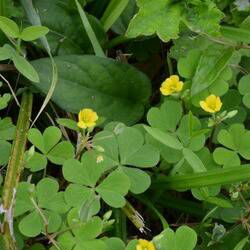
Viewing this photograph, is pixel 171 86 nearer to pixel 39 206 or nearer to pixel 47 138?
pixel 47 138

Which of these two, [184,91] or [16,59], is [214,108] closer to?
[184,91]

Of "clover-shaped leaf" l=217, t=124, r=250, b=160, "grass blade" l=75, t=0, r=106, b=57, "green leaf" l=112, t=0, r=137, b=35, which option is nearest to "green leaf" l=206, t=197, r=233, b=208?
"clover-shaped leaf" l=217, t=124, r=250, b=160

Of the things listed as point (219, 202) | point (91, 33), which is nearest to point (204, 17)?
point (91, 33)

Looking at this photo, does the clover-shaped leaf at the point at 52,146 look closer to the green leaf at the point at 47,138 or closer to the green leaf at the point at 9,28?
the green leaf at the point at 47,138

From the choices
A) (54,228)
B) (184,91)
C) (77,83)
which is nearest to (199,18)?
(184,91)

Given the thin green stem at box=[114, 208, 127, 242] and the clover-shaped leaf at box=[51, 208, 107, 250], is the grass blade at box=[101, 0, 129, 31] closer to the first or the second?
the thin green stem at box=[114, 208, 127, 242]
